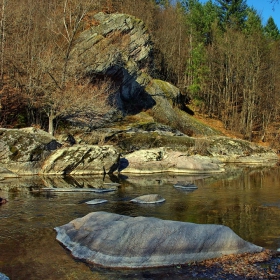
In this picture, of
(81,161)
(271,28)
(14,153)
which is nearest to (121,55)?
(81,161)

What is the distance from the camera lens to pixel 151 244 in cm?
700

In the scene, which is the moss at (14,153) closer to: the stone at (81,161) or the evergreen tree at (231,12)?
the stone at (81,161)

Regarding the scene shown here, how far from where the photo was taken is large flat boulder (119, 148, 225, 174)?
74.8 ft

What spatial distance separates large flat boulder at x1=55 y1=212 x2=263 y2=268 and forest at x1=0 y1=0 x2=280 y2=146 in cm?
2027

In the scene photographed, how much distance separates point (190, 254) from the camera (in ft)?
22.6

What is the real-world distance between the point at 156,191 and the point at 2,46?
1885 cm

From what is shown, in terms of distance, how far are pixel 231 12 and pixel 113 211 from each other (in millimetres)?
49226

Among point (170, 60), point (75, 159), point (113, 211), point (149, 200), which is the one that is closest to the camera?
point (113, 211)

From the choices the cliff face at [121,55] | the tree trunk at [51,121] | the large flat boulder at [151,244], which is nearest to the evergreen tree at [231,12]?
the cliff face at [121,55]

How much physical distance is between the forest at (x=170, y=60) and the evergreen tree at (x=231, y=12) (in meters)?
0.14

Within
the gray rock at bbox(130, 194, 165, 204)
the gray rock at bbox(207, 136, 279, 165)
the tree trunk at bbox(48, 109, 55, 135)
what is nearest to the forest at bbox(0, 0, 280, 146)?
the tree trunk at bbox(48, 109, 55, 135)

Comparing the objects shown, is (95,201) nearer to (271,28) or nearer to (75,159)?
(75,159)

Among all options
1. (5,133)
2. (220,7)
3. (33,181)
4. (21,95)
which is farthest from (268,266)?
(220,7)

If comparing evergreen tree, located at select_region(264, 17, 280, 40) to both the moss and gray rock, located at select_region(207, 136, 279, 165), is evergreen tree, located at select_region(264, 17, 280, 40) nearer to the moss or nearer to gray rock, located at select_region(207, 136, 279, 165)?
gray rock, located at select_region(207, 136, 279, 165)
